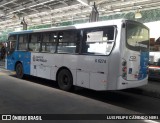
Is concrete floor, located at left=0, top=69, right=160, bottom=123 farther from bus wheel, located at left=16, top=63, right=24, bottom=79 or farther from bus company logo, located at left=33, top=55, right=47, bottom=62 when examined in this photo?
bus wheel, located at left=16, top=63, right=24, bottom=79

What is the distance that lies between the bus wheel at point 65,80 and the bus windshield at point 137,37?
9.34 feet

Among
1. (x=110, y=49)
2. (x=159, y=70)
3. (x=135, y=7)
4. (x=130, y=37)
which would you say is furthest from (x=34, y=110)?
(x=135, y=7)

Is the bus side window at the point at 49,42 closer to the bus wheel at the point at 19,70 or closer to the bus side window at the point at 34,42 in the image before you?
the bus side window at the point at 34,42

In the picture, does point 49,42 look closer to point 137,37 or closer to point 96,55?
point 96,55

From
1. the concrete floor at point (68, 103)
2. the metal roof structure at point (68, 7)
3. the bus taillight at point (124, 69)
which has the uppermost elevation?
the metal roof structure at point (68, 7)

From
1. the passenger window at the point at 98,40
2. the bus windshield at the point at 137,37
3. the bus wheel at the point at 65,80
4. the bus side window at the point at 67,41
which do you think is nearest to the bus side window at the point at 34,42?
the bus side window at the point at 67,41

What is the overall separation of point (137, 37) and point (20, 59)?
22.8 ft

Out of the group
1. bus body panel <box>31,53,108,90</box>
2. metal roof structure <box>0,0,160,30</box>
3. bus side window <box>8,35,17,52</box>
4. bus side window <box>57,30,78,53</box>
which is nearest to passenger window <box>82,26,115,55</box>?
bus body panel <box>31,53,108,90</box>

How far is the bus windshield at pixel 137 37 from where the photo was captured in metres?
7.52

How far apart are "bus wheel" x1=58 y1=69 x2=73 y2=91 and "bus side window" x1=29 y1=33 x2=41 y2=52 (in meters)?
2.25

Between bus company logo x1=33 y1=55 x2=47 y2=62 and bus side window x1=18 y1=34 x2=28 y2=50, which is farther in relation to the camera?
bus side window x1=18 y1=34 x2=28 y2=50

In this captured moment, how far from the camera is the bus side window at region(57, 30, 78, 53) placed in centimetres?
895

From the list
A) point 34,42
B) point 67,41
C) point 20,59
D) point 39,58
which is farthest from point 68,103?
point 20,59

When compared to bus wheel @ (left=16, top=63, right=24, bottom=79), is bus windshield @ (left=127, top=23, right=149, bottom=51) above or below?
above
